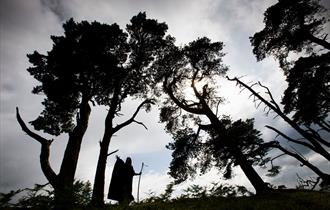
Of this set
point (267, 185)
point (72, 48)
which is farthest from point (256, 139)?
point (72, 48)

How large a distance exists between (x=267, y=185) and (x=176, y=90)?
8.71 meters

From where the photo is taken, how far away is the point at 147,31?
16.1 metres

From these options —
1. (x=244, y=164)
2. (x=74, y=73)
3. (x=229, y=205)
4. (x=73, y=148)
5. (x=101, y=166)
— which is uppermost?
(x=74, y=73)

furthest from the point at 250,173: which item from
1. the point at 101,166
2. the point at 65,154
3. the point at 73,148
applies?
the point at 65,154

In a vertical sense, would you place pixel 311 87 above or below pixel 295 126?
above

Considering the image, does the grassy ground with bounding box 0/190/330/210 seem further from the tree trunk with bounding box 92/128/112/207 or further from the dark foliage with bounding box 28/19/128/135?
the dark foliage with bounding box 28/19/128/135

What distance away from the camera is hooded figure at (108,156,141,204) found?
10.4 m

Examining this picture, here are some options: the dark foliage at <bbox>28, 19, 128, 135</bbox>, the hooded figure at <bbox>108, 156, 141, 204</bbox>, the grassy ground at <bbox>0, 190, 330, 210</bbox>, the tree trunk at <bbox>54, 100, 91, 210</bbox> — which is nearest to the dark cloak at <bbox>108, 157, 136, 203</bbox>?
the hooded figure at <bbox>108, 156, 141, 204</bbox>

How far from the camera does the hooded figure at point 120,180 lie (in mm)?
10406

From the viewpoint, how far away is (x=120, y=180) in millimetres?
10555

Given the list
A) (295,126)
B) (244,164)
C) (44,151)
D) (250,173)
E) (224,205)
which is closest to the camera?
(224,205)

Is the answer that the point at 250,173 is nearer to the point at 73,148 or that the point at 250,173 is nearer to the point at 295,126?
the point at 295,126

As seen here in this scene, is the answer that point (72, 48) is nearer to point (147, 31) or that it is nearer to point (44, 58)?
point (44, 58)

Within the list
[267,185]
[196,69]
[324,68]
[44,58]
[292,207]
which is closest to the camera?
[292,207]
